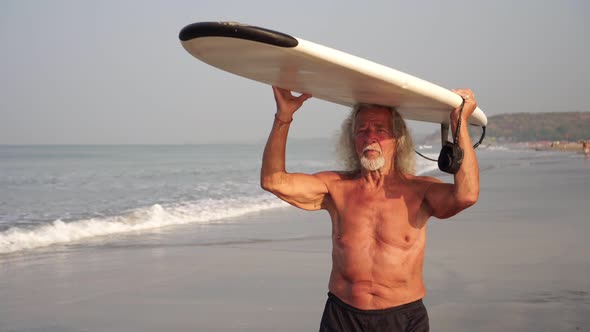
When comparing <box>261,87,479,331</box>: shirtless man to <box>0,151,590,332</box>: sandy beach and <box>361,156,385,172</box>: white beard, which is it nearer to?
<box>361,156,385,172</box>: white beard

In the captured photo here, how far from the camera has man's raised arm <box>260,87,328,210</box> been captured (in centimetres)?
331

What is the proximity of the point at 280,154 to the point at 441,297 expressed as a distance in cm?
328

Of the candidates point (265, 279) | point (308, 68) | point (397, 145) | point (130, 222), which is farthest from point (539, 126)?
point (308, 68)

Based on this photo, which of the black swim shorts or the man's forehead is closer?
the black swim shorts

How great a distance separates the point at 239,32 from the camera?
8.05 ft

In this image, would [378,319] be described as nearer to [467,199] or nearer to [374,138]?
[467,199]

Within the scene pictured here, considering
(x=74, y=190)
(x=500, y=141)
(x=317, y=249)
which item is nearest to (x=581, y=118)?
(x=500, y=141)

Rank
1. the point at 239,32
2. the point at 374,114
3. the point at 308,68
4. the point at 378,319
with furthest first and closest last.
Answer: the point at 374,114
the point at 378,319
the point at 308,68
the point at 239,32

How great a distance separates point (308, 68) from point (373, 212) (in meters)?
0.83

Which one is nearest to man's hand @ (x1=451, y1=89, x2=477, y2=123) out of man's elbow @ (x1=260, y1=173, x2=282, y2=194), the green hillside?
man's elbow @ (x1=260, y1=173, x2=282, y2=194)

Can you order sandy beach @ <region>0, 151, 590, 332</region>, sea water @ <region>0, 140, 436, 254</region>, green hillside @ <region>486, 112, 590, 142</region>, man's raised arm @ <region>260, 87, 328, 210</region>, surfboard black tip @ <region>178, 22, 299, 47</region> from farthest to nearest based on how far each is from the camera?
green hillside @ <region>486, 112, 590, 142</region> < sea water @ <region>0, 140, 436, 254</region> < sandy beach @ <region>0, 151, 590, 332</region> < man's raised arm @ <region>260, 87, 328, 210</region> < surfboard black tip @ <region>178, 22, 299, 47</region>

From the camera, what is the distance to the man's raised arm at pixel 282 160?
3307 millimetres

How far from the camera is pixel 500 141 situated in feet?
420

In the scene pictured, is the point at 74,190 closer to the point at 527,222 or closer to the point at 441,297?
the point at 527,222
